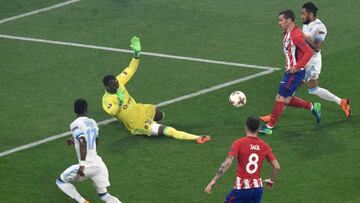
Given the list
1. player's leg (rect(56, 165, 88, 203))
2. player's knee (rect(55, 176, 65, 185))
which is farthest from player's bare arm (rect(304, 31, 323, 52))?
player's knee (rect(55, 176, 65, 185))

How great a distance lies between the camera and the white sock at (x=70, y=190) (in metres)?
20.7

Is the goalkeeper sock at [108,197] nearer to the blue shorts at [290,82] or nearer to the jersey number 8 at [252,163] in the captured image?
the jersey number 8 at [252,163]

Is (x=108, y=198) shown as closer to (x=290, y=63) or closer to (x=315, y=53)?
(x=290, y=63)

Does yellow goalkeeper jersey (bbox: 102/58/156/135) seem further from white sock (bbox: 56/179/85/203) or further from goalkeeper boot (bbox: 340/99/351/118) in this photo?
goalkeeper boot (bbox: 340/99/351/118)

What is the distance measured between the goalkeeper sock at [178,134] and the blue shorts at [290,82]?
2081 mm

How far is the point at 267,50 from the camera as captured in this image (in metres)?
29.7

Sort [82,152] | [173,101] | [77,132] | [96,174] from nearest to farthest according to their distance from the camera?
[82,152] → [77,132] → [96,174] → [173,101]

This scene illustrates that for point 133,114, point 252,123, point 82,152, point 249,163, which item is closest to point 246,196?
point 249,163

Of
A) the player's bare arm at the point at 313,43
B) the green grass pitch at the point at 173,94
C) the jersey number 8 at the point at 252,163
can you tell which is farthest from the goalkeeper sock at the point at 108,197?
Answer: the player's bare arm at the point at 313,43

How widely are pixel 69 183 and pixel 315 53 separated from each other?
686 cm

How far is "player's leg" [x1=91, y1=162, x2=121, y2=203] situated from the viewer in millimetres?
20375

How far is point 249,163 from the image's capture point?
1853 cm

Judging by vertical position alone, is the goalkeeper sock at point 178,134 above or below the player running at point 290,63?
below

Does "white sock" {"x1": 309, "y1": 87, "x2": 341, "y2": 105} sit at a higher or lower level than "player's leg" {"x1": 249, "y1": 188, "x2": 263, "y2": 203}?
higher
